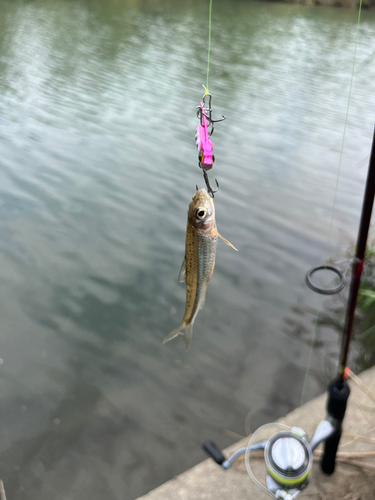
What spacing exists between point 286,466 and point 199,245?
0.99 metres

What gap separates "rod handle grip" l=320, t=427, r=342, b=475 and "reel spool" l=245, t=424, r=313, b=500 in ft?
0.67

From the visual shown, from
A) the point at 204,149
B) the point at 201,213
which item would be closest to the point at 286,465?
the point at 201,213

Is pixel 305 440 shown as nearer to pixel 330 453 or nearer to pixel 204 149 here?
pixel 330 453

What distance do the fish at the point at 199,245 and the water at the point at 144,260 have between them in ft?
4.26

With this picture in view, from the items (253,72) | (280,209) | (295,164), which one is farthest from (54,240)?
(253,72)

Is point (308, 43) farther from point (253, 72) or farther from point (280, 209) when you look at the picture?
point (280, 209)

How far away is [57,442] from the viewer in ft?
9.48

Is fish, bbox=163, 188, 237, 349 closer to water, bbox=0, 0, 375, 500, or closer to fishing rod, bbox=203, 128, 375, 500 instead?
fishing rod, bbox=203, 128, 375, 500

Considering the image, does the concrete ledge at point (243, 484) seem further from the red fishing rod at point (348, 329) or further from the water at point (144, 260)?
the water at point (144, 260)

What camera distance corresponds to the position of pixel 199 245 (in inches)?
65.3

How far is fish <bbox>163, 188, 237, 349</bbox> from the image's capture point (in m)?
1.58

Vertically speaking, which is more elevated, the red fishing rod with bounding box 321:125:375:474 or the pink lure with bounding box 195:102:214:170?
the pink lure with bounding box 195:102:214:170

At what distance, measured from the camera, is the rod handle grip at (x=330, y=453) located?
79.8 inches

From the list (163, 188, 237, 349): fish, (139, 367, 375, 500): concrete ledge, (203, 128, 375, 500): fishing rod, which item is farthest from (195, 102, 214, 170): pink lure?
(139, 367, 375, 500): concrete ledge
